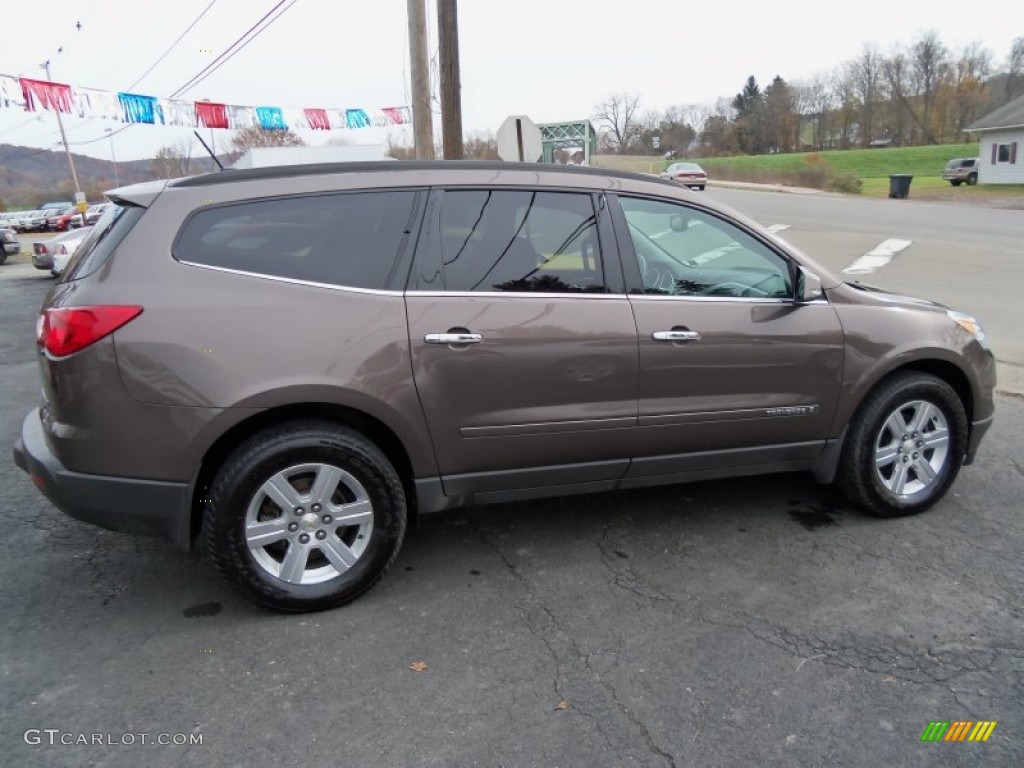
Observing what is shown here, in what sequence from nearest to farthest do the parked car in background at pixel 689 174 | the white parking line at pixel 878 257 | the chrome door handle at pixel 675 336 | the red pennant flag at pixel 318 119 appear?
the chrome door handle at pixel 675 336 → the white parking line at pixel 878 257 → the red pennant flag at pixel 318 119 → the parked car in background at pixel 689 174

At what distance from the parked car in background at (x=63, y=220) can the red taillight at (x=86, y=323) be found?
42216 mm

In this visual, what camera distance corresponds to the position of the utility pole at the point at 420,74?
11.3 m

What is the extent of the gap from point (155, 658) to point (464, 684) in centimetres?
120

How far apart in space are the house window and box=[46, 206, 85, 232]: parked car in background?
49.5 meters

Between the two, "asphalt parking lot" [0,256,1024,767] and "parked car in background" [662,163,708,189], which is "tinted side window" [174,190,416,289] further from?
"parked car in background" [662,163,708,189]

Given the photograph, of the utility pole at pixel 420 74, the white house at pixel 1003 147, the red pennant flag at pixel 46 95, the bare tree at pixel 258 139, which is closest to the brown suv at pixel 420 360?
the utility pole at pixel 420 74

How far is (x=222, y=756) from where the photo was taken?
2389 mm

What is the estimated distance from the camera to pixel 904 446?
157 inches

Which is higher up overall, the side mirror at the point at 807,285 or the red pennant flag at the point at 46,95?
the red pennant flag at the point at 46,95

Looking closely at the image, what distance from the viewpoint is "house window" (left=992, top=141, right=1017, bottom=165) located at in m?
41.5

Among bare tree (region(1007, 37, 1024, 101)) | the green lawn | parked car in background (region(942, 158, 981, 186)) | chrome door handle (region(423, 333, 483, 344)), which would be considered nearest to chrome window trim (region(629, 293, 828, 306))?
chrome door handle (region(423, 333, 483, 344))

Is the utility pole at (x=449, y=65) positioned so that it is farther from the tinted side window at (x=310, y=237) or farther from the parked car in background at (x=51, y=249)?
the parked car in background at (x=51, y=249)

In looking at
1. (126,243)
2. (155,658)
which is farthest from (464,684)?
(126,243)

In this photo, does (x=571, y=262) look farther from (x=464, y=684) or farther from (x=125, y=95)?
(x=125, y=95)
